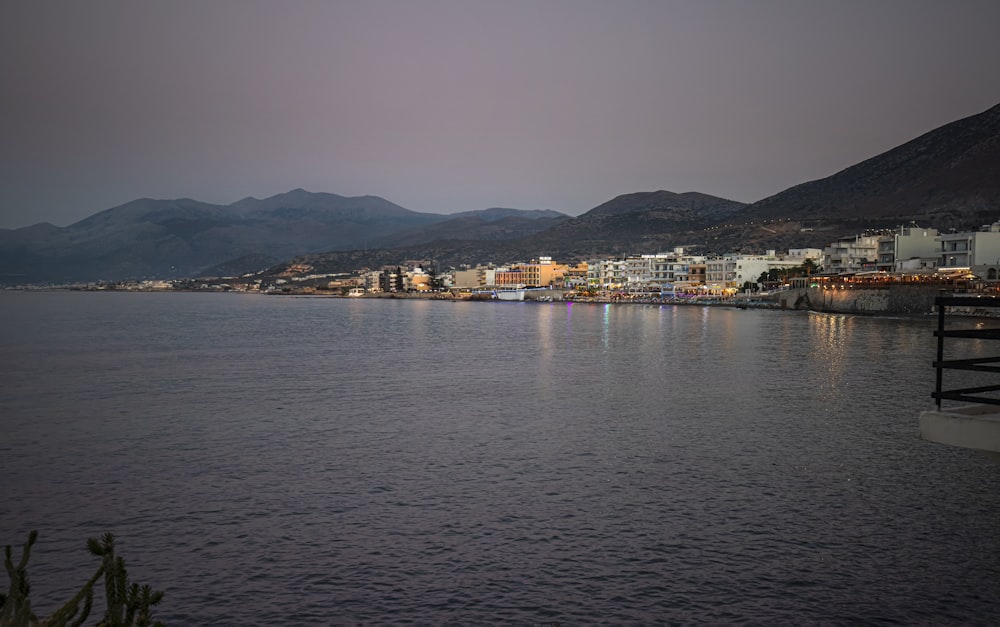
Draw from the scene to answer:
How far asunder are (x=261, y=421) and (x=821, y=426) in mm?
20141

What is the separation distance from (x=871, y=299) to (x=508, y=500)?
107 metres

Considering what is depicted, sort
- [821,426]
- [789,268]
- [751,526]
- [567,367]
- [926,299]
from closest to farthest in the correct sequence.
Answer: [751,526]
[821,426]
[567,367]
[926,299]
[789,268]

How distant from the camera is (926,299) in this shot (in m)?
99.7

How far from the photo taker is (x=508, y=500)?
17094mm

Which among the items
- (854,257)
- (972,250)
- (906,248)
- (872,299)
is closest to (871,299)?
(872,299)

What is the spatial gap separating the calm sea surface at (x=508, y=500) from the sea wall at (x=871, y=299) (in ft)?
243

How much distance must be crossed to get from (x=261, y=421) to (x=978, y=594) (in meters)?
22.8

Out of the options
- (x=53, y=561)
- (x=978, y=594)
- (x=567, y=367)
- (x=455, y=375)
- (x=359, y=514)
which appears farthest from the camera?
(x=567, y=367)

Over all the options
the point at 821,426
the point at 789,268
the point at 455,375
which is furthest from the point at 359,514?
the point at 789,268

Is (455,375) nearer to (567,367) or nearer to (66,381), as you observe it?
(567,367)

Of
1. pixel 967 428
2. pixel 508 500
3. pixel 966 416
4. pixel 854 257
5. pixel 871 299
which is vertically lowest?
pixel 871 299

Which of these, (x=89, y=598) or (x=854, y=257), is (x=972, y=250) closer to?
(x=854, y=257)

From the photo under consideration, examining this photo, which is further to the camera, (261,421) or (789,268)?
(789,268)

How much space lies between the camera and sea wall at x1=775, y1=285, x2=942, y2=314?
332 feet
